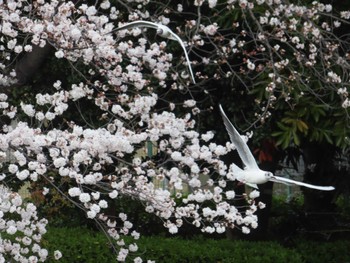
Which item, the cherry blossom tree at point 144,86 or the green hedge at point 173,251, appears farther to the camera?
the green hedge at point 173,251

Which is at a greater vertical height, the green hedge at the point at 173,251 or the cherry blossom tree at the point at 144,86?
the cherry blossom tree at the point at 144,86

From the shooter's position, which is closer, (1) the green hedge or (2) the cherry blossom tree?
(2) the cherry blossom tree

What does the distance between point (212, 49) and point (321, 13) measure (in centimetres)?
112

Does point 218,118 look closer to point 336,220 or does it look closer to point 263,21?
point 263,21

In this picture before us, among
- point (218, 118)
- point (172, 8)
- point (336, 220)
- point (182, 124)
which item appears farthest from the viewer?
point (336, 220)

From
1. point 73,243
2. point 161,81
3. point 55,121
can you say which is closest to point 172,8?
point 161,81

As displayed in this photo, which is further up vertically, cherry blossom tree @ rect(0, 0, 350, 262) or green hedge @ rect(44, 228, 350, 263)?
cherry blossom tree @ rect(0, 0, 350, 262)

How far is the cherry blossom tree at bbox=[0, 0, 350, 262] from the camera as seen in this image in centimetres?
430

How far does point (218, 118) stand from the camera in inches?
282

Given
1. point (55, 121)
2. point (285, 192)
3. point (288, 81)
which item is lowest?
point (285, 192)

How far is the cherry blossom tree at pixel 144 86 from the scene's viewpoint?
430cm

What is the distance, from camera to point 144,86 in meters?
6.07

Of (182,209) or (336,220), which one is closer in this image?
(182,209)

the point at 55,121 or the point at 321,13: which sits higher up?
the point at 321,13
